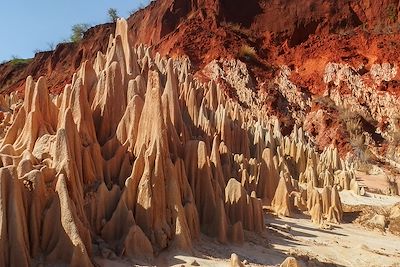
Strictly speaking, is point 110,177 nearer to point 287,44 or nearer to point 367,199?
point 367,199

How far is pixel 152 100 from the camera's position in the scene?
9.76 metres

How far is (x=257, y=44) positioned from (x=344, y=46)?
6.74 meters

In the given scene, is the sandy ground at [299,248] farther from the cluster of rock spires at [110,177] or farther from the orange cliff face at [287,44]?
the orange cliff face at [287,44]

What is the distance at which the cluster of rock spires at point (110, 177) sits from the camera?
7.12 m

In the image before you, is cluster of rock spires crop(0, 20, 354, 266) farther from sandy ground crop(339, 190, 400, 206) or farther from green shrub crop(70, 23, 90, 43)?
green shrub crop(70, 23, 90, 43)

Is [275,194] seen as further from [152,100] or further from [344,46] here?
[344,46]

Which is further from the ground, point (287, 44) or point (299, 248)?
point (287, 44)

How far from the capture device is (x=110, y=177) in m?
9.12

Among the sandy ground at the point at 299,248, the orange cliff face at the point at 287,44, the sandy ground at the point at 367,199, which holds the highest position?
the orange cliff face at the point at 287,44

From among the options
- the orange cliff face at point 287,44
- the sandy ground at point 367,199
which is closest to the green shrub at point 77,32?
the orange cliff face at point 287,44

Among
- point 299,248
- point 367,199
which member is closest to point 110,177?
point 299,248

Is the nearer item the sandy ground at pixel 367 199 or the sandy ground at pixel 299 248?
the sandy ground at pixel 299 248

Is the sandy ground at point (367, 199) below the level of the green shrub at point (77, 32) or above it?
below

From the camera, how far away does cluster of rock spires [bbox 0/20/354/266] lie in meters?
7.12
